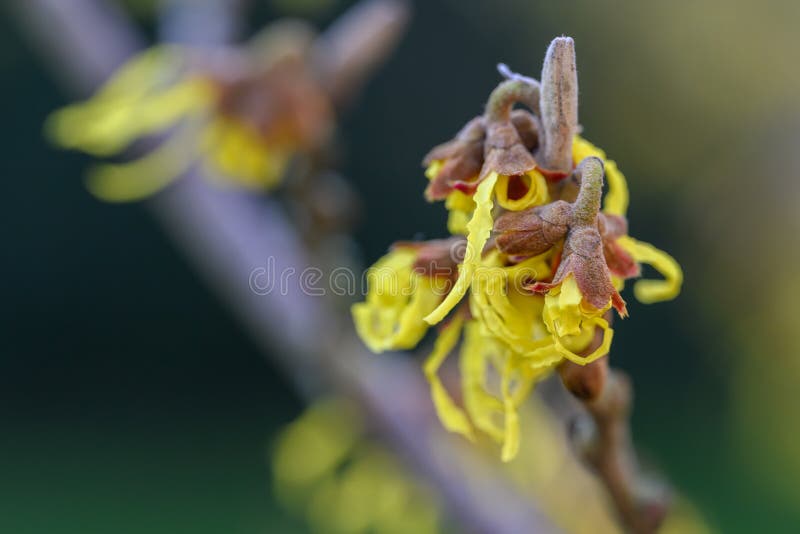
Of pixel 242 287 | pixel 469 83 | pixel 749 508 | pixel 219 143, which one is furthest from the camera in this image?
pixel 469 83

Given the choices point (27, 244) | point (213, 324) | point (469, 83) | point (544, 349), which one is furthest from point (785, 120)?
point (27, 244)

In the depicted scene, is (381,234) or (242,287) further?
(381,234)

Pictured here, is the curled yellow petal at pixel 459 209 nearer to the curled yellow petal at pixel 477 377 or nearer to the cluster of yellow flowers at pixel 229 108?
the curled yellow petal at pixel 477 377

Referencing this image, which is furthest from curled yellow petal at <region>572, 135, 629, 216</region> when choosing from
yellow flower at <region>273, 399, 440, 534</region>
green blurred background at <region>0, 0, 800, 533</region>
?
green blurred background at <region>0, 0, 800, 533</region>

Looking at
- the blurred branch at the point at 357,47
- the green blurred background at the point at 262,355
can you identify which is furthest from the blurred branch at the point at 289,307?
the green blurred background at the point at 262,355

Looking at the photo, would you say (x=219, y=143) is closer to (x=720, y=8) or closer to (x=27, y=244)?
(x=720, y=8)

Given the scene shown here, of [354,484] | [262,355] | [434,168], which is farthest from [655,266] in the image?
[262,355]

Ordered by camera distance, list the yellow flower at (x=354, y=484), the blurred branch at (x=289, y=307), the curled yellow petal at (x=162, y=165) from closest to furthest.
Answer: the blurred branch at (x=289, y=307) → the curled yellow petal at (x=162, y=165) → the yellow flower at (x=354, y=484)

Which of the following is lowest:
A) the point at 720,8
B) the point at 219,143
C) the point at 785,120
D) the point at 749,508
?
the point at 749,508
